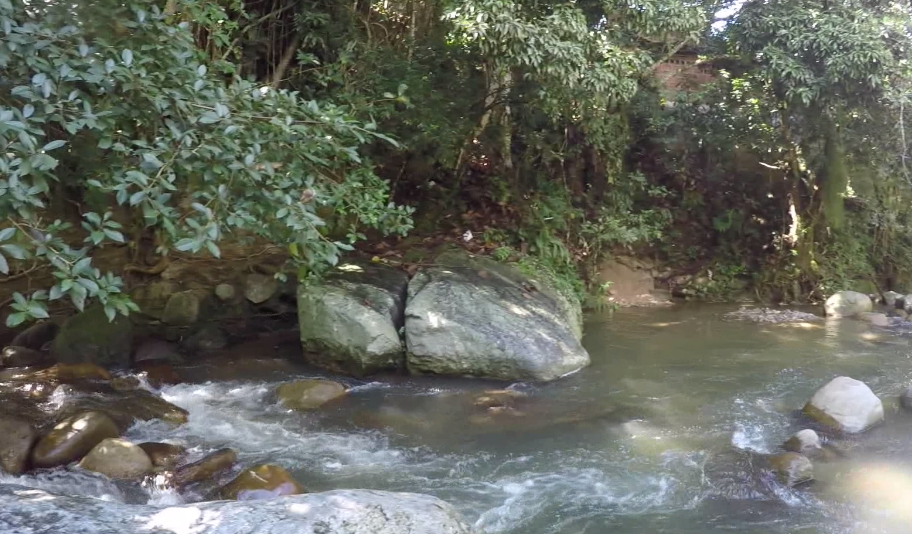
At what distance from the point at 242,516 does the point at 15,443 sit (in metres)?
3.05

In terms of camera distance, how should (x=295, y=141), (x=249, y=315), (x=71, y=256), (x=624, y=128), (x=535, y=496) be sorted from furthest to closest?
1. (x=624, y=128)
2. (x=249, y=315)
3. (x=535, y=496)
4. (x=295, y=141)
5. (x=71, y=256)

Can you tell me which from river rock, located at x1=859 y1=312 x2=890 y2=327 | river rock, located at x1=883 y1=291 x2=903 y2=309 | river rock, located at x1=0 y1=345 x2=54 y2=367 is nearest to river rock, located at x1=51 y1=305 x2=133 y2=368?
river rock, located at x1=0 y1=345 x2=54 y2=367

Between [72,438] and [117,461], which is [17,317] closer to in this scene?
[117,461]

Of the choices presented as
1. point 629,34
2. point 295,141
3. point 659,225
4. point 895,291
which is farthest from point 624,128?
point 295,141

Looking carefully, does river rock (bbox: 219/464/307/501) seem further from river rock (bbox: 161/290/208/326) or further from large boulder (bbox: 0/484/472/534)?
river rock (bbox: 161/290/208/326)

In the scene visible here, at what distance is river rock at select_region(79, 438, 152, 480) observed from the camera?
5074 millimetres

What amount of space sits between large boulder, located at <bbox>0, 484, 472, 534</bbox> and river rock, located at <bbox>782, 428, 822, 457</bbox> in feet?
10.9

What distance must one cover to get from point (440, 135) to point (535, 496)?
15.8ft

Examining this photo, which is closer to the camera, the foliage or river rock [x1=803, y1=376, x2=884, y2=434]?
the foliage

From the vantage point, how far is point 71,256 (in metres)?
3.31

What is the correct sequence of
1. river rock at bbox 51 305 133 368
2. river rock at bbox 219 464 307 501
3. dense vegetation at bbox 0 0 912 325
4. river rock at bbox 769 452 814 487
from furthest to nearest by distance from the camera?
river rock at bbox 51 305 133 368 < river rock at bbox 769 452 814 487 < river rock at bbox 219 464 307 501 < dense vegetation at bbox 0 0 912 325

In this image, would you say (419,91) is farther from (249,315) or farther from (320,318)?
(249,315)

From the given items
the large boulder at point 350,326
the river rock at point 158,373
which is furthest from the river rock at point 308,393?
the river rock at point 158,373

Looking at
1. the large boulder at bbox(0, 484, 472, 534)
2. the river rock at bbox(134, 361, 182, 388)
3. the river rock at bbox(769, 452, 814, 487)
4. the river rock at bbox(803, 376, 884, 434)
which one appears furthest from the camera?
the river rock at bbox(134, 361, 182, 388)
